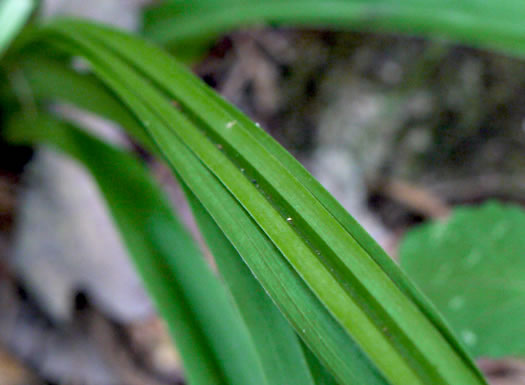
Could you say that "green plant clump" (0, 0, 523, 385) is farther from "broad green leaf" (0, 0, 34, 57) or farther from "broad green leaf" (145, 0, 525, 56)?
"broad green leaf" (145, 0, 525, 56)

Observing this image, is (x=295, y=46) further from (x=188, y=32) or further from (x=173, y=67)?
(x=173, y=67)

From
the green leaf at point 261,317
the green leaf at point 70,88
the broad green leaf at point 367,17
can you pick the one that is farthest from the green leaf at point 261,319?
the broad green leaf at point 367,17

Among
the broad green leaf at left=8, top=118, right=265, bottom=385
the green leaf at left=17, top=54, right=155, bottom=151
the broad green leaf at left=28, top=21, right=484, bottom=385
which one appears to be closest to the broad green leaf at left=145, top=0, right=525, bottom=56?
the green leaf at left=17, top=54, right=155, bottom=151

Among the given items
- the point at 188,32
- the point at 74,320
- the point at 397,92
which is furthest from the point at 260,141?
the point at 397,92

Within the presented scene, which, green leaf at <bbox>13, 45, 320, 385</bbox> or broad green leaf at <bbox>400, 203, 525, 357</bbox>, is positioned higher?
broad green leaf at <bbox>400, 203, 525, 357</bbox>

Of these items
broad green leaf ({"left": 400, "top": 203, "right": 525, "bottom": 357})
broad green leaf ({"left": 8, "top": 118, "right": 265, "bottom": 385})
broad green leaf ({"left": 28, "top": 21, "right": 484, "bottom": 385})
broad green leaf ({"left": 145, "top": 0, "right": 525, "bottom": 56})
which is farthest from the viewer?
broad green leaf ({"left": 145, "top": 0, "right": 525, "bottom": 56})

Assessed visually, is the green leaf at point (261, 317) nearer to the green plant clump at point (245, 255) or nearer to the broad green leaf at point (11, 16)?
the green plant clump at point (245, 255)
